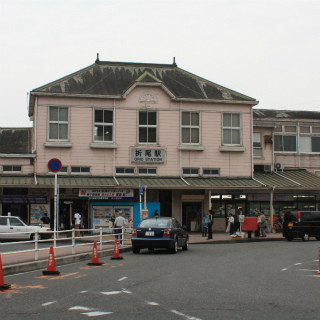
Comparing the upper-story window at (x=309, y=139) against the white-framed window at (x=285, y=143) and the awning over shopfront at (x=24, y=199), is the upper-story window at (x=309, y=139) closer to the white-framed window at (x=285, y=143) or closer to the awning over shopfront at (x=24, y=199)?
the white-framed window at (x=285, y=143)

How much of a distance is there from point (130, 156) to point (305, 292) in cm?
2747

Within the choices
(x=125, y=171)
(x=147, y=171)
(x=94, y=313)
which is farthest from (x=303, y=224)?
(x=94, y=313)

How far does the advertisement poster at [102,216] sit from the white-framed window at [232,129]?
9540 mm

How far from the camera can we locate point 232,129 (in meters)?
40.3

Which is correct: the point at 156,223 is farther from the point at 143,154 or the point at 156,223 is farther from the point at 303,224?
the point at 143,154

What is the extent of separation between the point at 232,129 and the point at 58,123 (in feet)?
39.3

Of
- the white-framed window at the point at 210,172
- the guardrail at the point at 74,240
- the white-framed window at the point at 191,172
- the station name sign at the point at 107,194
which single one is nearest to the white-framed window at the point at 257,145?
the white-framed window at the point at 210,172

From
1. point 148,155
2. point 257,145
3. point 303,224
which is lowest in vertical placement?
point 303,224

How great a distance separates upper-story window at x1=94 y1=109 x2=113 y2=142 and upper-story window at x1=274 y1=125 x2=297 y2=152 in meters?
13.3

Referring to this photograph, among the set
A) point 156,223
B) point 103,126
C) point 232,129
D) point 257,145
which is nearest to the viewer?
point 156,223

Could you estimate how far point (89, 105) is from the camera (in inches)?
1491

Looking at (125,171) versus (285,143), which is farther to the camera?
(285,143)

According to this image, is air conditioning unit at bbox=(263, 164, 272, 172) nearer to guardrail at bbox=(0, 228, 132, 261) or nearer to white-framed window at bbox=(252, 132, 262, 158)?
white-framed window at bbox=(252, 132, 262, 158)

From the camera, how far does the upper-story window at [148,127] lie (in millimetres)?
38625
